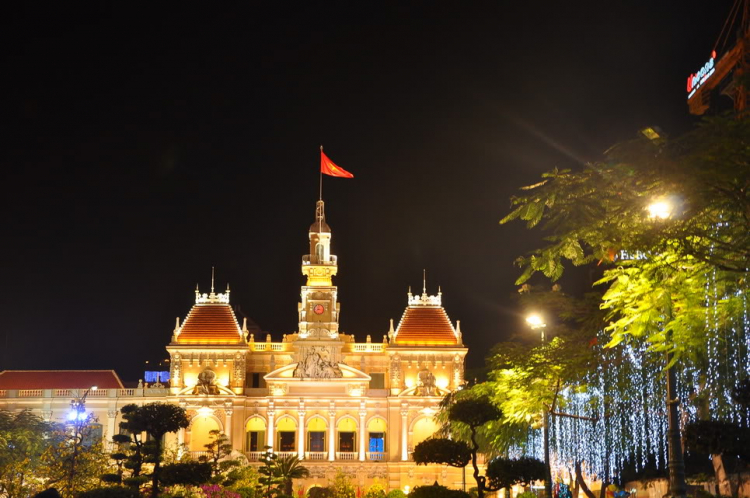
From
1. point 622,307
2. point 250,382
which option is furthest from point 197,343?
point 622,307

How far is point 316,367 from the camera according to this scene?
67.2 m

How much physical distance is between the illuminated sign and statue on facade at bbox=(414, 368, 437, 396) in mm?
26212

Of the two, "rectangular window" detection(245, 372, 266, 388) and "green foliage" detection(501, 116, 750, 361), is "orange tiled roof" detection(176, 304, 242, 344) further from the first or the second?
"green foliage" detection(501, 116, 750, 361)

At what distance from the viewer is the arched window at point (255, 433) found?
67.6 m

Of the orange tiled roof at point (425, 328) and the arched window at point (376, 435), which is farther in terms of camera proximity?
the orange tiled roof at point (425, 328)

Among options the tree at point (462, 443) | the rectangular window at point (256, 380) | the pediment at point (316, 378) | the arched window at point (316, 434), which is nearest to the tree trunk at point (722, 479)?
the tree at point (462, 443)

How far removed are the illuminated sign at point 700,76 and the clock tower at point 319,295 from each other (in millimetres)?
28137

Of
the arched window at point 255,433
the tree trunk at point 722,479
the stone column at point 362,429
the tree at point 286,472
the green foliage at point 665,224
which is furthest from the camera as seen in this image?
the arched window at point 255,433

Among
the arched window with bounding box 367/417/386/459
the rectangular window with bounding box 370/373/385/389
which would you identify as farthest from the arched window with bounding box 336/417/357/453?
the rectangular window with bounding box 370/373/385/389

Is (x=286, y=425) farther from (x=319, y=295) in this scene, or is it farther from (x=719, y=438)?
(x=719, y=438)

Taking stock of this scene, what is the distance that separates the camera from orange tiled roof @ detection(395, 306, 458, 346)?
228ft

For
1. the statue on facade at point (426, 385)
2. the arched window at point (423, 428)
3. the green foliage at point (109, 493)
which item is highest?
the statue on facade at point (426, 385)

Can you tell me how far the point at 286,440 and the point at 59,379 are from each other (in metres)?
19.0

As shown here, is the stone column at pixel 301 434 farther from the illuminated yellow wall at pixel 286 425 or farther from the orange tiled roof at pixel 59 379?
the orange tiled roof at pixel 59 379
